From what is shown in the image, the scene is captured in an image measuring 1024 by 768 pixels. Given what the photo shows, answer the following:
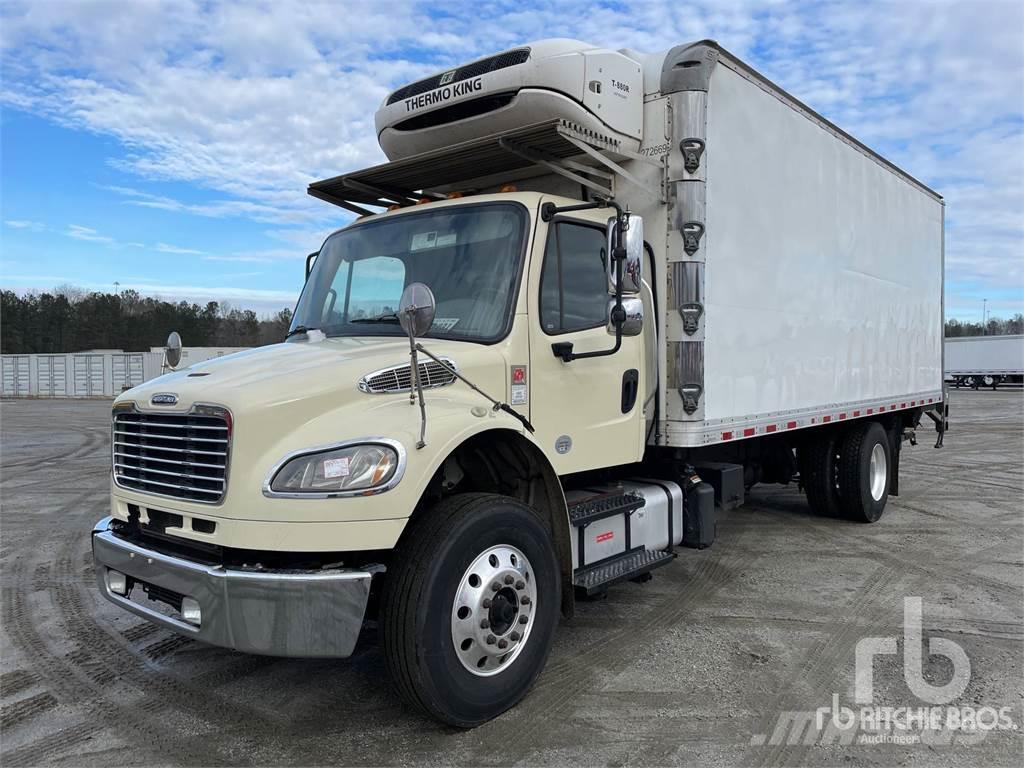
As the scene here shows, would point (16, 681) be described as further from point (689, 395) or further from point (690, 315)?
point (690, 315)

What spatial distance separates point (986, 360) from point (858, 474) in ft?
146

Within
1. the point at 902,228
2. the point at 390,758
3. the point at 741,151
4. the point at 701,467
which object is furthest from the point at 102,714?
the point at 902,228

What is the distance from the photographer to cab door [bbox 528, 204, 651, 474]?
4.30 m

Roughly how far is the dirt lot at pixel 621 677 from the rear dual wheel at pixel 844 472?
0.85 metres

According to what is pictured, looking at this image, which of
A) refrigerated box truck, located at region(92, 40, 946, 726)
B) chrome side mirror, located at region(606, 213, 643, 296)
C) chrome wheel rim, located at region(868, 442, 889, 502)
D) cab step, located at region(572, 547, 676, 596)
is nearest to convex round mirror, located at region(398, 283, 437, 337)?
refrigerated box truck, located at region(92, 40, 946, 726)

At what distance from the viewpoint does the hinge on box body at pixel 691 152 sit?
5.16m

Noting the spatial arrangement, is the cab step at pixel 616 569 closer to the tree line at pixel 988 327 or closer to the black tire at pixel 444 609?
the black tire at pixel 444 609

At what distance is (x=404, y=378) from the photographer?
369 centimetres

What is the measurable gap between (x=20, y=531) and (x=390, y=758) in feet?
21.6

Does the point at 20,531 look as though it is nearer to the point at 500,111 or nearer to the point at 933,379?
the point at 500,111

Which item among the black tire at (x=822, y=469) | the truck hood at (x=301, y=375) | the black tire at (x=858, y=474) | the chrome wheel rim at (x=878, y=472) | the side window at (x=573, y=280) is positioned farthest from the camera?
the chrome wheel rim at (x=878, y=472)

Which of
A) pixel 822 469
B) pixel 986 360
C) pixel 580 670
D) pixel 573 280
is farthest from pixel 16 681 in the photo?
pixel 986 360

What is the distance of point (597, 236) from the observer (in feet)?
15.7

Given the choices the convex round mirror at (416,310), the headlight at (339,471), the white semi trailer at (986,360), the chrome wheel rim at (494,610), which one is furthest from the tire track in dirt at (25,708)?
the white semi trailer at (986,360)
